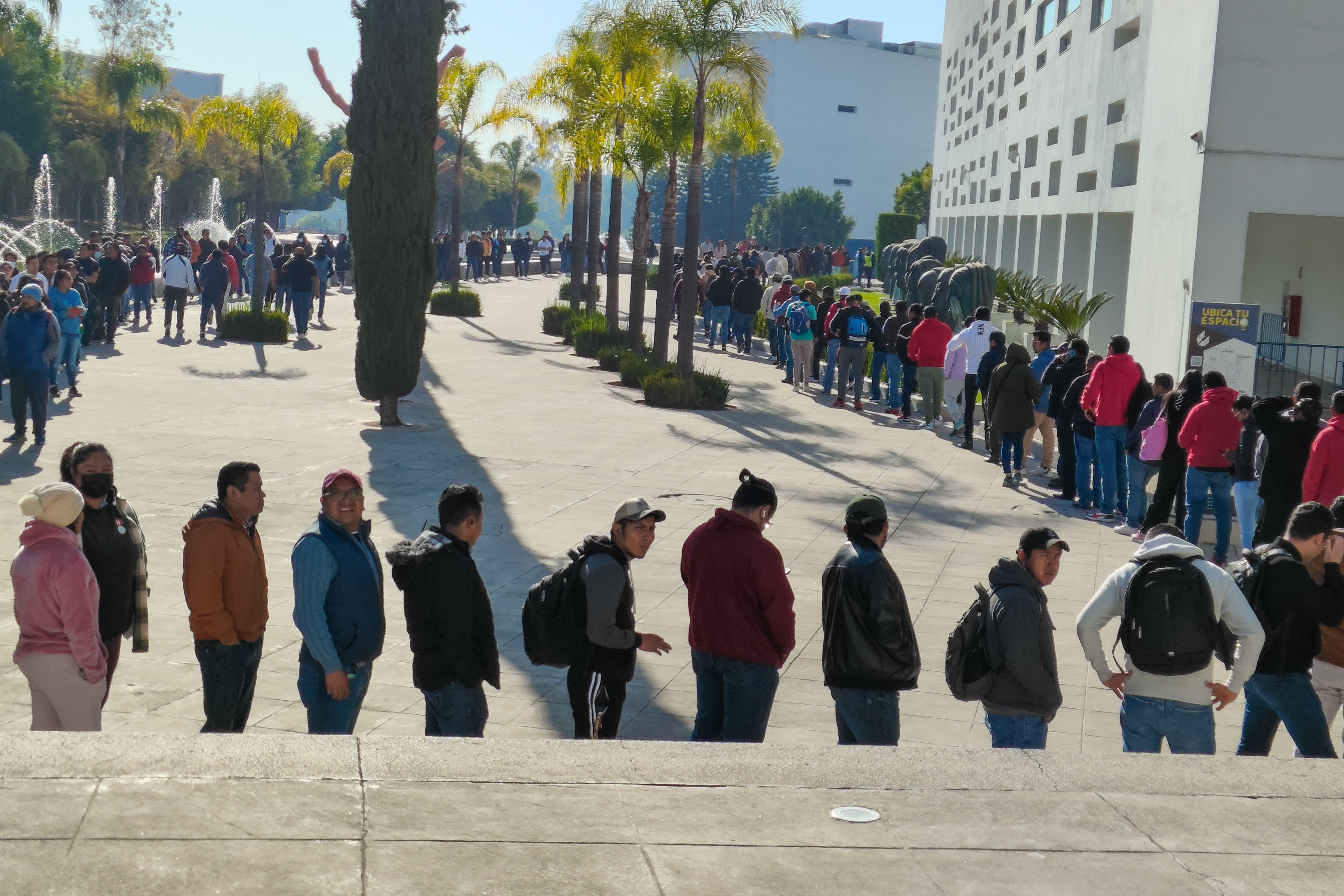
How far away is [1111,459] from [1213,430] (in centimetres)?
184

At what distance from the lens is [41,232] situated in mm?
43594

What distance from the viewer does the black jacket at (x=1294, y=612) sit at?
5844 mm

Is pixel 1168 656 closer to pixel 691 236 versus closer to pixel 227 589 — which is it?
pixel 227 589

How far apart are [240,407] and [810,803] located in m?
13.3

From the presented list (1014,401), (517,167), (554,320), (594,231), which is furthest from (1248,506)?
(517,167)

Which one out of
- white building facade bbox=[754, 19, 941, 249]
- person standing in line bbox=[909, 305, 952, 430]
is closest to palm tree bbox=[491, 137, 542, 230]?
white building facade bbox=[754, 19, 941, 249]

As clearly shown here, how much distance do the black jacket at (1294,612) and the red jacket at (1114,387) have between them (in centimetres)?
678

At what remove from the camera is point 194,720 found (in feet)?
21.9

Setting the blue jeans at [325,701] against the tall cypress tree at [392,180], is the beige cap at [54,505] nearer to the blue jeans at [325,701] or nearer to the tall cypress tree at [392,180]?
the blue jeans at [325,701]

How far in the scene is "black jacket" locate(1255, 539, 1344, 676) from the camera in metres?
5.84

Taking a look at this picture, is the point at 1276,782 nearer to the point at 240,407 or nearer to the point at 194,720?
the point at 194,720

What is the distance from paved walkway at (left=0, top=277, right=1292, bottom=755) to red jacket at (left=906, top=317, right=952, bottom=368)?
99 cm

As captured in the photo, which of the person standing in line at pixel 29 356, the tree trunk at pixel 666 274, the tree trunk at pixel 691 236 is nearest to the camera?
the person standing in line at pixel 29 356

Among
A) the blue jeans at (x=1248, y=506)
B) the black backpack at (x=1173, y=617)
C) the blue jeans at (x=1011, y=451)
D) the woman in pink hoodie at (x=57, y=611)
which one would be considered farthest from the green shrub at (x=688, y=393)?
the woman in pink hoodie at (x=57, y=611)
